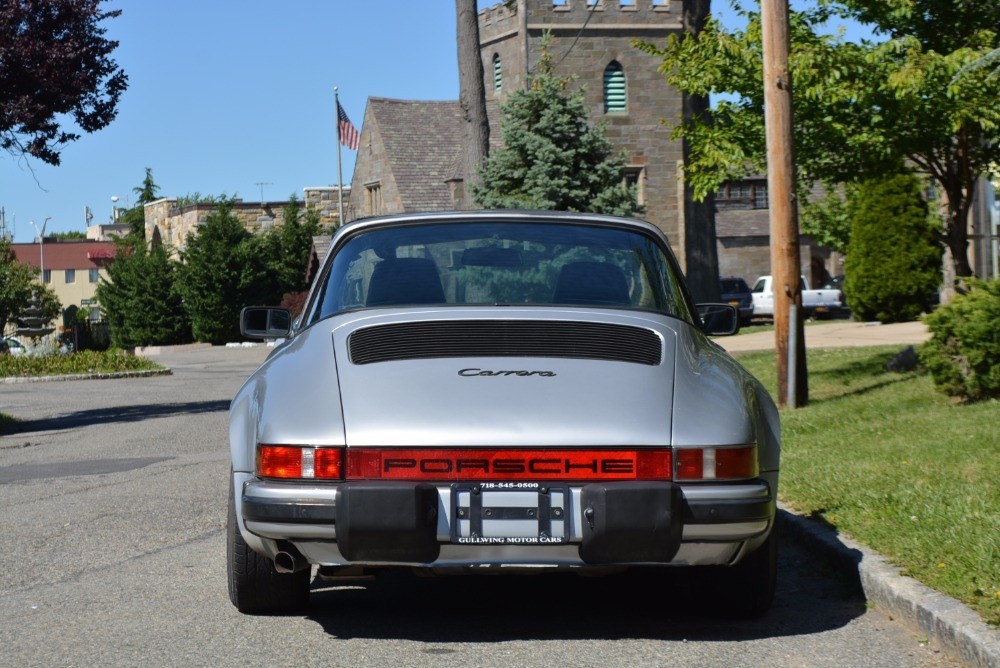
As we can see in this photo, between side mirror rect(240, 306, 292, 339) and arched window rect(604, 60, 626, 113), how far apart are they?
126ft

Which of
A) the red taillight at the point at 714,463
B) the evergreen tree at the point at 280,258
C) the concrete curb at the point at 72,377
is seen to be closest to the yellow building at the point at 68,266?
the evergreen tree at the point at 280,258

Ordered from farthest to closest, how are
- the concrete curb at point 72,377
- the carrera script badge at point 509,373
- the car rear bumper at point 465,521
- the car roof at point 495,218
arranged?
the concrete curb at point 72,377
the car roof at point 495,218
the carrera script badge at point 509,373
the car rear bumper at point 465,521

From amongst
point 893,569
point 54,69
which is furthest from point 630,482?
point 54,69

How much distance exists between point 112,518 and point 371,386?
422 cm

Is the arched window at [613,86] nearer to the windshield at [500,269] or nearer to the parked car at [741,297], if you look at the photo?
the parked car at [741,297]

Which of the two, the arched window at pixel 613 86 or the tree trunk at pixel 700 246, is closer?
the tree trunk at pixel 700 246

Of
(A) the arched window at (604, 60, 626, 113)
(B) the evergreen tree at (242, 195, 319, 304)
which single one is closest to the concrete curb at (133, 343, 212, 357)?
(B) the evergreen tree at (242, 195, 319, 304)

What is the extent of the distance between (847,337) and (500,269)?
19311 mm

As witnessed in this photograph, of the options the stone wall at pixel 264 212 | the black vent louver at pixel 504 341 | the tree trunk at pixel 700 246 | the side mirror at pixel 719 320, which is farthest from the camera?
the stone wall at pixel 264 212

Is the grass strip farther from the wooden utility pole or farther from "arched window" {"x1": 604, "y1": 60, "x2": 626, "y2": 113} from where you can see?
the wooden utility pole

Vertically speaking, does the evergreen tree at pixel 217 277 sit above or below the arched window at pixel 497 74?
below

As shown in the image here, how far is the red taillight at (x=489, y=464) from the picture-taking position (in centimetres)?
443

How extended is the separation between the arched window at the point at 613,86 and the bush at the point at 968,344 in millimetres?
33566

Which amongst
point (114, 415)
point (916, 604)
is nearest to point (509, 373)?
point (916, 604)
